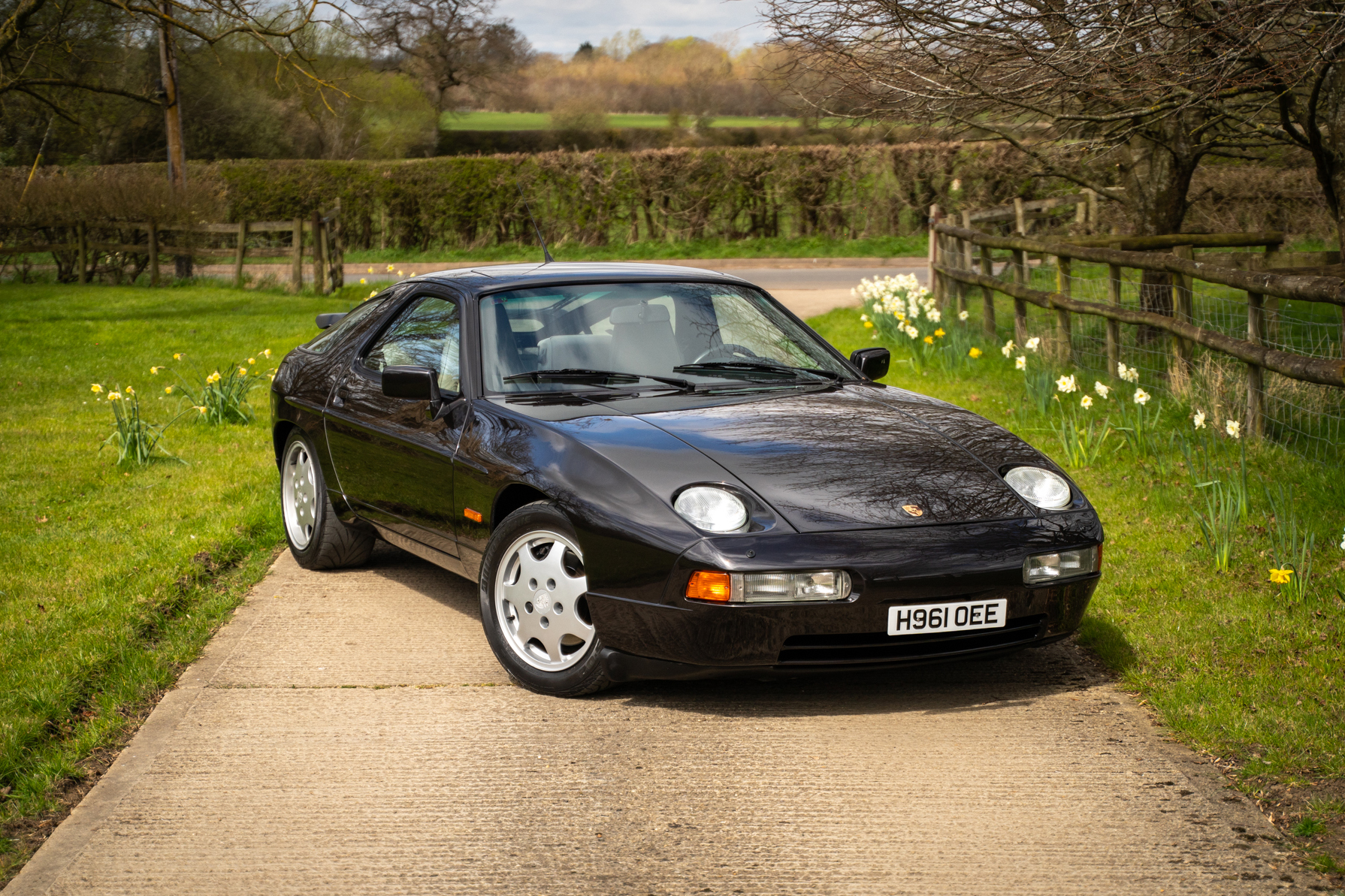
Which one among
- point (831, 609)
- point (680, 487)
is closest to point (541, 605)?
point (680, 487)

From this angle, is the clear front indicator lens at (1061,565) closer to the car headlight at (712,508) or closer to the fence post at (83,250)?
the car headlight at (712,508)

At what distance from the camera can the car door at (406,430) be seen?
5137 millimetres

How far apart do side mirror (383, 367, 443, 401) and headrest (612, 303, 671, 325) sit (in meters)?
0.76

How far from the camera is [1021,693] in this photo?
4547 millimetres

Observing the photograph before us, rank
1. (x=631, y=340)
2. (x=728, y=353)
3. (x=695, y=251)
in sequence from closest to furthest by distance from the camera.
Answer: (x=631, y=340) → (x=728, y=353) → (x=695, y=251)

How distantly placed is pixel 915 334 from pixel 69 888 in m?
9.22

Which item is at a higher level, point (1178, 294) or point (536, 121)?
point (536, 121)

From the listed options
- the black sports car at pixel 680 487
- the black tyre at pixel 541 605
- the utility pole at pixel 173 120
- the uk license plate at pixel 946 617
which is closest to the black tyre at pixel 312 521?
the black sports car at pixel 680 487

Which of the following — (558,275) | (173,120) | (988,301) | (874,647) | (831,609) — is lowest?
(874,647)

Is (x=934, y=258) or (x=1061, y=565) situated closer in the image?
(x=1061, y=565)

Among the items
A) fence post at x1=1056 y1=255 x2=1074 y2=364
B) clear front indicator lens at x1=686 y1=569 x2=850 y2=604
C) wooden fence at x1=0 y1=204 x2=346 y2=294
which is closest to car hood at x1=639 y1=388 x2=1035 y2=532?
clear front indicator lens at x1=686 y1=569 x2=850 y2=604

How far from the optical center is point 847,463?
4410 mm

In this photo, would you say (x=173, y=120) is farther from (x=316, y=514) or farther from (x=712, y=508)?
(x=712, y=508)

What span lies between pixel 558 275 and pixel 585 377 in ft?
2.02
